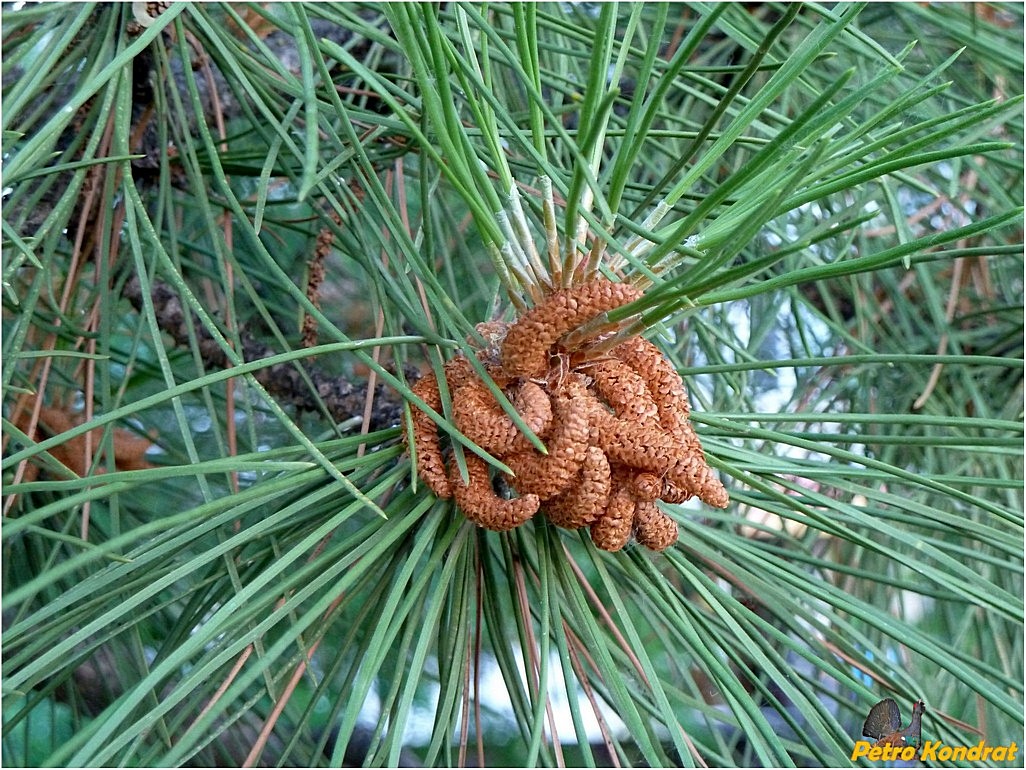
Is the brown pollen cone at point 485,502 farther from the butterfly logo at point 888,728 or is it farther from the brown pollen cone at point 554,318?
the butterfly logo at point 888,728

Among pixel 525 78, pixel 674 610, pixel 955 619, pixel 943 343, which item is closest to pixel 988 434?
pixel 943 343

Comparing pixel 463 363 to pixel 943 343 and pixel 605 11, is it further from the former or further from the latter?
pixel 943 343

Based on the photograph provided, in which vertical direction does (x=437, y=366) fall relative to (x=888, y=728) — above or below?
above

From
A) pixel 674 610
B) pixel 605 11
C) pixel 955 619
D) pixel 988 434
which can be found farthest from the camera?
pixel 955 619

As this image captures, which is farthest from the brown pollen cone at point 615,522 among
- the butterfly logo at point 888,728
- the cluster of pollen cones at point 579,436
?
the butterfly logo at point 888,728

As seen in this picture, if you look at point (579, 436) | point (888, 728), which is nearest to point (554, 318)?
point (579, 436)

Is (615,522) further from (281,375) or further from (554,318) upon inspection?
(281,375)
